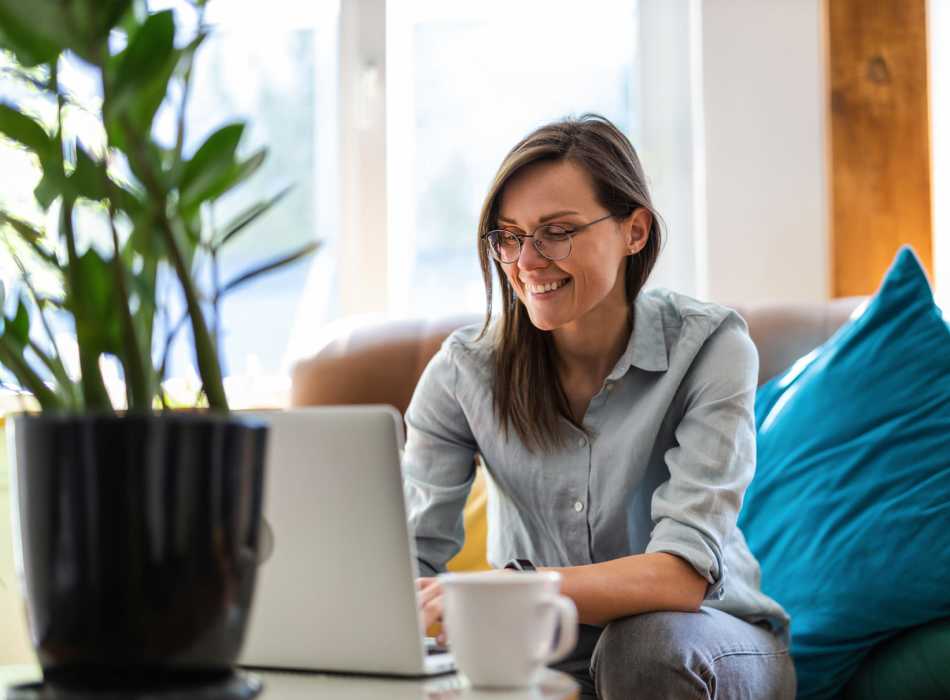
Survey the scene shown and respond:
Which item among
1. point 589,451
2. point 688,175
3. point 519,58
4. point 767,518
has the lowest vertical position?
point 767,518

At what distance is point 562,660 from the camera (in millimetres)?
1502

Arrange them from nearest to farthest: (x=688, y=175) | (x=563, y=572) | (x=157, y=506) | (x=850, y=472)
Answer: (x=157, y=506)
(x=563, y=572)
(x=850, y=472)
(x=688, y=175)

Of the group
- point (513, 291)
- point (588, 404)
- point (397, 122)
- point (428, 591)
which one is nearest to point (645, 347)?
point (588, 404)

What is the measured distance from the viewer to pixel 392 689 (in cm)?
92

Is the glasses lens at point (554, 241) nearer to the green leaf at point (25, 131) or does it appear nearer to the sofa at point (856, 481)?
the sofa at point (856, 481)

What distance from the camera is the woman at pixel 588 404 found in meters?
1.46

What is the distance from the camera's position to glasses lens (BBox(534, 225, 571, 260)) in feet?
5.16

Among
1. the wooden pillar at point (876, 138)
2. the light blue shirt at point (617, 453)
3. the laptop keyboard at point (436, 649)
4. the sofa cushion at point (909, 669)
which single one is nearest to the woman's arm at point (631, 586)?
the light blue shirt at point (617, 453)

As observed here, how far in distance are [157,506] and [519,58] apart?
2.13 metres

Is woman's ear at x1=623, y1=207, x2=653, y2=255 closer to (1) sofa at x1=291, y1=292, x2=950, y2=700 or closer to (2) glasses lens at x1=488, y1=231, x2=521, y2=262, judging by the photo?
(2) glasses lens at x1=488, y1=231, x2=521, y2=262

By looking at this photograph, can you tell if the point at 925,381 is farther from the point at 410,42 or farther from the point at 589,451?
the point at 410,42

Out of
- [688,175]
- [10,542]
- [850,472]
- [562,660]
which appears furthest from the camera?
[688,175]

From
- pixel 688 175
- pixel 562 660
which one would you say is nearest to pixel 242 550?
pixel 562 660

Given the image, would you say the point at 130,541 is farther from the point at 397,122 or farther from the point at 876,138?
the point at 397,122
